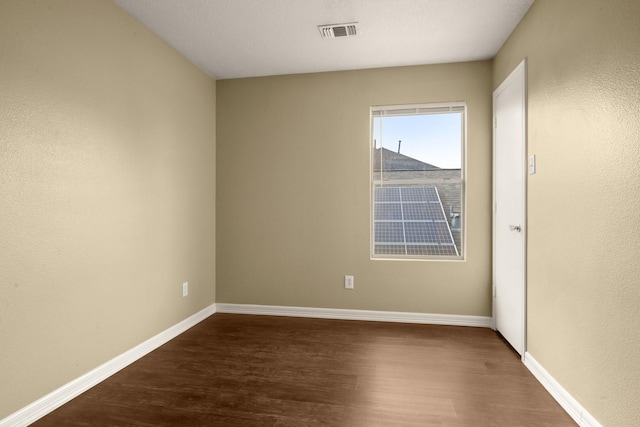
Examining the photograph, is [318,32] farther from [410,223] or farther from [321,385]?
[321,385]

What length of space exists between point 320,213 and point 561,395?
2463 millimetres

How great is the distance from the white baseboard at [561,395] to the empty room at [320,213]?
0.07 feet

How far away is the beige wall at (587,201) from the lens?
1.56m

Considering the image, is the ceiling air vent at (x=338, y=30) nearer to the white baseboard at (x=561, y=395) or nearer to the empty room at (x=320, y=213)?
the empty room at (x=320, y=213)

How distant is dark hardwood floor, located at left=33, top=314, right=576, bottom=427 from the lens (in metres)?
1.97

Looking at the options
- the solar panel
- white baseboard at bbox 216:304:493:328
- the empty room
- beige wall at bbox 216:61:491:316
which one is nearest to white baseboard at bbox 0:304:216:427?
the empty room

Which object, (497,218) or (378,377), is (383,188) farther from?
(378,377)

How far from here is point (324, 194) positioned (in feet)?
12.5

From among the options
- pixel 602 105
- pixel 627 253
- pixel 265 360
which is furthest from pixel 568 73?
pixel 265 360

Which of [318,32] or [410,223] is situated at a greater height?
[318,32]

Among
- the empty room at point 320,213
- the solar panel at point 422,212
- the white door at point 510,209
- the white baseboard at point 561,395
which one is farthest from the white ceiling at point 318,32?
the white baseboard at point 561,395

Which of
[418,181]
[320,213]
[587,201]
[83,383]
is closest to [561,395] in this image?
[587,201]

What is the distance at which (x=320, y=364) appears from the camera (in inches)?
104

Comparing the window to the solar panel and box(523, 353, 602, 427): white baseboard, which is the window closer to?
the solar panel
